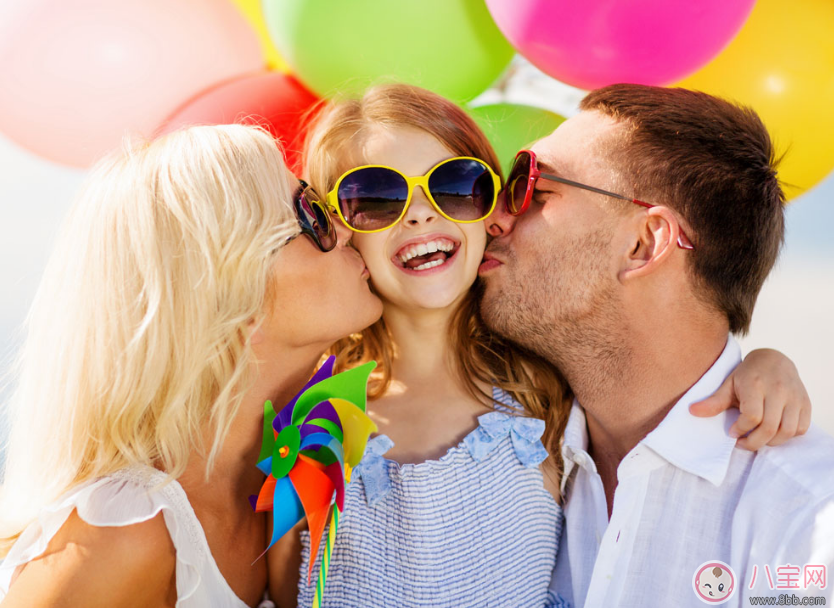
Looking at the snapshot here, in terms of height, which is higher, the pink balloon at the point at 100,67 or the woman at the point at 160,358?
the pink balloon at the point at 100,67

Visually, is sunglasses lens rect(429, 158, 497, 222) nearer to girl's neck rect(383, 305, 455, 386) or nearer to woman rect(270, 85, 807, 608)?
woman rect(270, 85, 807, 608)

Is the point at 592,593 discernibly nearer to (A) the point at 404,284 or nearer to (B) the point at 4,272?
(A) the point at 404,284

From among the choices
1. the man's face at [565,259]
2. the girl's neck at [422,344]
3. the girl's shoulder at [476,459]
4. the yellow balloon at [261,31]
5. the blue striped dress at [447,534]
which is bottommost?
the blue striped dress at [447,534]

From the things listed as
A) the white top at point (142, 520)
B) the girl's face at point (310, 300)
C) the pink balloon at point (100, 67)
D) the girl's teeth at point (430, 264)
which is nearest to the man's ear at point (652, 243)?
the girl's teeth at point (430, 264)

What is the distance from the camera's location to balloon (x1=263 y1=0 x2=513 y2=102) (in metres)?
2.54

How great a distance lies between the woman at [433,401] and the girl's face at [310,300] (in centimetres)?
20

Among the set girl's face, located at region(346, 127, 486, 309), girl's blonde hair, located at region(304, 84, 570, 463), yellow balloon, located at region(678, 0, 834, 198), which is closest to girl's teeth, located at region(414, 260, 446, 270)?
girl's face, located at region(346, 127, 486, 309)

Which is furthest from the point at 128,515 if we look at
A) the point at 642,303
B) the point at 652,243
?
the point at 652,243

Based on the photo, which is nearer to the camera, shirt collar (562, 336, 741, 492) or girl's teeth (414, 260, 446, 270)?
shirt collar (562, 336, 741, 492)

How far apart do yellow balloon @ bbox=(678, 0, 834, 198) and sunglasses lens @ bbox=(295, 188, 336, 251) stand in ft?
5.46

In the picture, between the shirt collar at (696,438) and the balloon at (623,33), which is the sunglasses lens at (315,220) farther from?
the shirt collar at (696,438)

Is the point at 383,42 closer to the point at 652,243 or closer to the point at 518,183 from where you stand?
the point at 518,183

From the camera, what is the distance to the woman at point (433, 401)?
2.22 m

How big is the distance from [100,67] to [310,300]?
126cm
